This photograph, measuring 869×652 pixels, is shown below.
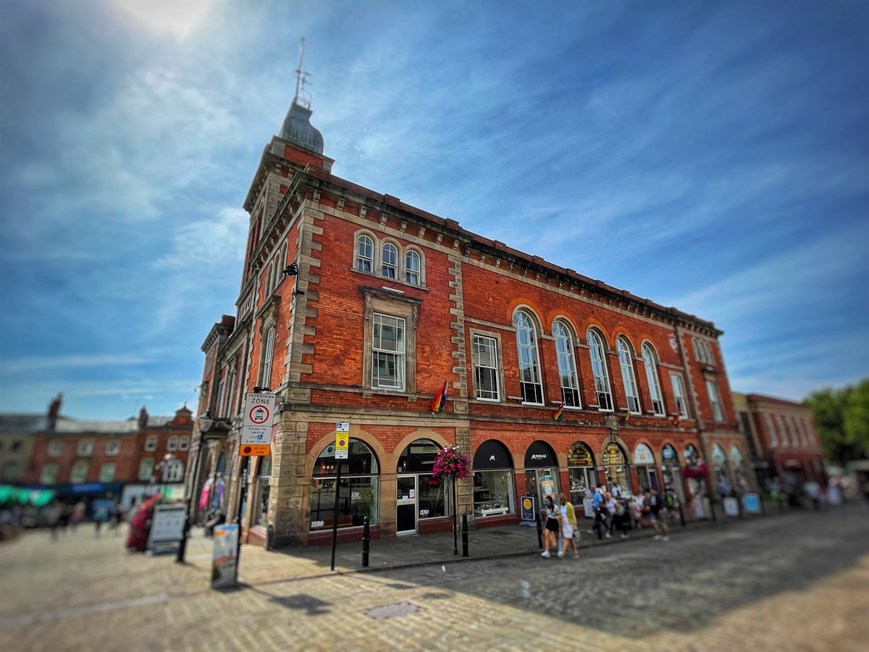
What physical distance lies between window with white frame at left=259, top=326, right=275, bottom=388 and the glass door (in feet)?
21.8

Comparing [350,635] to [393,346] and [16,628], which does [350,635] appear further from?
[393,346]

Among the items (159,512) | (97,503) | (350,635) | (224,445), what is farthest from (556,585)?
(224,445)

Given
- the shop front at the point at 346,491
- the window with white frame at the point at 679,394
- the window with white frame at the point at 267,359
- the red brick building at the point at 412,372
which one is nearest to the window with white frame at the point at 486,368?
the red brick building at the point at 412,372

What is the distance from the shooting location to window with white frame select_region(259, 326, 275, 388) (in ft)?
52.7

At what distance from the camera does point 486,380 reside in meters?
19.1

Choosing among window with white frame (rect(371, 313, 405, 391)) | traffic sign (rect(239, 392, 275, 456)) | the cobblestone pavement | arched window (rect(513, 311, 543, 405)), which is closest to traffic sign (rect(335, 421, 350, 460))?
the cobblestone pavement

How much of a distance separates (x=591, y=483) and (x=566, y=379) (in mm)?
5617

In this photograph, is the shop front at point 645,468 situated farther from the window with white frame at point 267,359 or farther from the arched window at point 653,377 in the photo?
the window with white frame at point 267,359

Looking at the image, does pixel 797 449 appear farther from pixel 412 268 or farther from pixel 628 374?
pixel 628 374

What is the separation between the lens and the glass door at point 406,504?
14164 millimetres

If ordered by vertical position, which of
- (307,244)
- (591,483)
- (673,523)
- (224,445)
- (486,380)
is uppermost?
(307,244)

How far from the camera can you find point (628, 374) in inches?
1043

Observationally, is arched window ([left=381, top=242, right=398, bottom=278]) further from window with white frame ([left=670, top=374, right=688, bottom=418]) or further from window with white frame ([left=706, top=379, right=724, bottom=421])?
window with white frame ([left=706, top=379, right=724, bottom=421])

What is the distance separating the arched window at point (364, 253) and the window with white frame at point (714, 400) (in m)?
29.8
